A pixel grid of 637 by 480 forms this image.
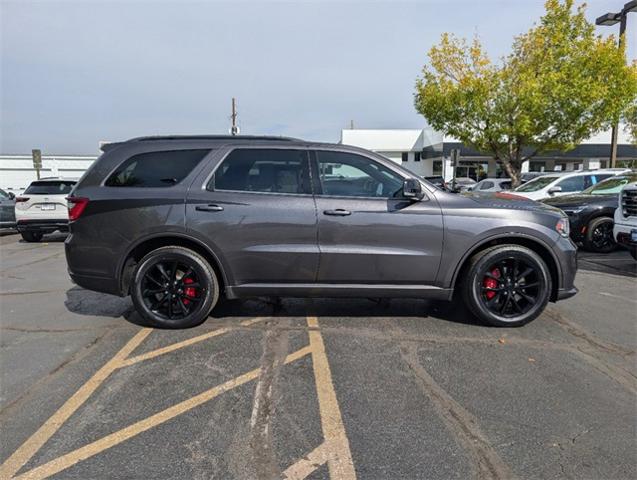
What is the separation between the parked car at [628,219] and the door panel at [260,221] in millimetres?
5727

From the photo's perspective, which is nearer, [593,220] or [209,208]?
[209,208]

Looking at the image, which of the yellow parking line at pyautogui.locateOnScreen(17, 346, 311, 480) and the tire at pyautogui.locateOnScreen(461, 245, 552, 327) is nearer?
the yellow parking line at pyautogui.locateOnScreen(17, 346, 311, 480)

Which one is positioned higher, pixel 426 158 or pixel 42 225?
pixel 426 158

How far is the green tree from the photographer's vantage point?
14438 millimetres

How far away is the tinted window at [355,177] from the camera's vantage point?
4.05 metres

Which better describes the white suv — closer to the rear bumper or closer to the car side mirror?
the rear bumper

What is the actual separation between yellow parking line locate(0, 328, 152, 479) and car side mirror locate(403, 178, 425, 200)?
9.74ft

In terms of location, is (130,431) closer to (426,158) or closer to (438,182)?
(438,182)

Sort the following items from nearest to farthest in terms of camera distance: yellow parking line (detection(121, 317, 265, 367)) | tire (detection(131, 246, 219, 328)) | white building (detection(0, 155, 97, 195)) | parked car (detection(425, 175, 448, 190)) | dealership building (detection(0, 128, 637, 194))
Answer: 1. yellow parking line (detection(121, 317, 265, 367))
2. tire (detection(131, 246, 219, 328))
3. parked car (detection(425, 175, 448, 190))
4. dealership building (detection(0, 128, 637, 194))
5. white building (detection(0, 155, 97, 195))

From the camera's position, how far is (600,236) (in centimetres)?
846

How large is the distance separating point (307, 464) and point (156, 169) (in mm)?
3167

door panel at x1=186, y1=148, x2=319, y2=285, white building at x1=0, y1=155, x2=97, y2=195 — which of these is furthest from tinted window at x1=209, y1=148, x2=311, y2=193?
white building at x1=0, y1=155, x2=97, y2=195

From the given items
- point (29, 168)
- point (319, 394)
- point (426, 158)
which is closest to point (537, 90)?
point (319, 394)

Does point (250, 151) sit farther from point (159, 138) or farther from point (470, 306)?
Result: point (470, 306)
